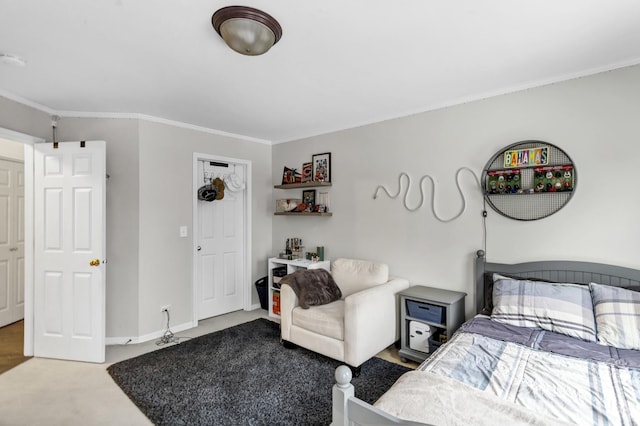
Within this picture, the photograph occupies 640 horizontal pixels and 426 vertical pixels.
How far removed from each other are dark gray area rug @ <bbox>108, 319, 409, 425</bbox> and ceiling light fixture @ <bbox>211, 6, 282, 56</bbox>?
233cm

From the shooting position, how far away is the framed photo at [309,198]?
4.17 meters

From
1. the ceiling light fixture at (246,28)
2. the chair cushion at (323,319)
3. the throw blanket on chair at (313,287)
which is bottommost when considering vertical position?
the chair cushion at (323,319)

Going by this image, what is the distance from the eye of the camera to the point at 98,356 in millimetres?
2951

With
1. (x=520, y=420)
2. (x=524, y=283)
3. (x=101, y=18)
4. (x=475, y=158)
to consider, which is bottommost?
(x=520, y=420)

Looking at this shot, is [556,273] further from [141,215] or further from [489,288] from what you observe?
[141,215]

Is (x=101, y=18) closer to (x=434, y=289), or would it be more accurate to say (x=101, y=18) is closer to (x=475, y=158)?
(x=475, y=158)

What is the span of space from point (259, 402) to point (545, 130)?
3016 mm

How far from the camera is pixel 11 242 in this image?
392 centimetres

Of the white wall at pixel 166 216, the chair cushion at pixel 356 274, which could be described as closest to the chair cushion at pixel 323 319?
the chair cushion at pixel 356 274

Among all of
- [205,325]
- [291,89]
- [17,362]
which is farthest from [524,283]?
[17,362]

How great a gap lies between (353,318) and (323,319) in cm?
35

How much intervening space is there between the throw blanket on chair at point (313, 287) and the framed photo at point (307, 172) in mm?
1308

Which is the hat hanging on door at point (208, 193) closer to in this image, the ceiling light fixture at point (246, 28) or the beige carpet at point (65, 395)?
the beige carpet at point (65, 395)

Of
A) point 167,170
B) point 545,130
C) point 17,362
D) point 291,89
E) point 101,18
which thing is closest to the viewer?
point 101,18
